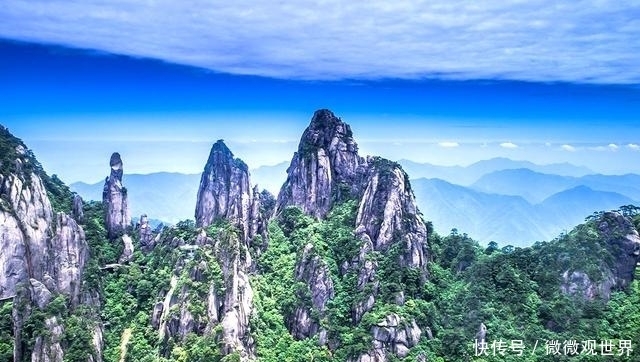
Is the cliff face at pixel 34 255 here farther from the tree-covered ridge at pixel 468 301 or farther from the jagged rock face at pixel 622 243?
the jagged rock face at pixel 622 243

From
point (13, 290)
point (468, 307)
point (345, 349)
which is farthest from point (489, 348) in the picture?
point (13, 290)

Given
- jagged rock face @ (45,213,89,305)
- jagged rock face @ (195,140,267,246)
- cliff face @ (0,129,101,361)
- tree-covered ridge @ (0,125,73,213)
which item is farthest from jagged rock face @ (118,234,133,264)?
jagged rock face @ (195,140,267,246)

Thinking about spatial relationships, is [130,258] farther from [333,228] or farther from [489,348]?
[489,348]

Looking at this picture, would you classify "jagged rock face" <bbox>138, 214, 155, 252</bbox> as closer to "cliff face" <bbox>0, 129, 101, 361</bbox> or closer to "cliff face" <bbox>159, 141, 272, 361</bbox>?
Answer: "cliff face" <bbox>159, 141, 272, 361</bbox>

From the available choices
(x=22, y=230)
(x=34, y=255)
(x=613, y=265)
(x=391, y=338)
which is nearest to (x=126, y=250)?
(x=34, y=255)

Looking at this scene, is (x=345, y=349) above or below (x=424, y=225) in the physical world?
below

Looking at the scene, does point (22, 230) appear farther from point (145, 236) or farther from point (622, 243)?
point (622, 243)

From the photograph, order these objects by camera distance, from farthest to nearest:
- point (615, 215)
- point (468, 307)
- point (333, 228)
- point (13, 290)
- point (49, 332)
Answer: point (333, 228) < point (615, 215) < point (468, 307) < point (13, 290) < point (49, 332)
